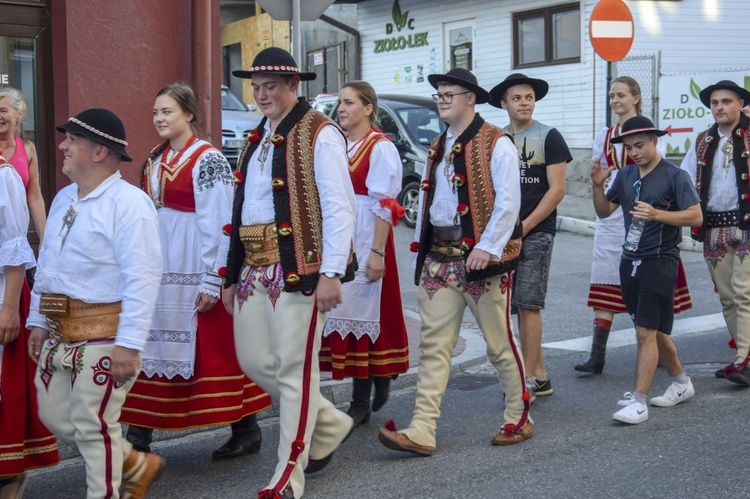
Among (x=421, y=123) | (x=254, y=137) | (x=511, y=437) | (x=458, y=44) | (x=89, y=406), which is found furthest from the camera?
(x=458, y=44)

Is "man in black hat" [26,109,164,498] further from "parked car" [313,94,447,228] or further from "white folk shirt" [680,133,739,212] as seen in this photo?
"parked car" [313,94,447,228]

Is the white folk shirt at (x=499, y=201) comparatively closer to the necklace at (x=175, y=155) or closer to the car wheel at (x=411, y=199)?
the necklace at (x=175, y=155)

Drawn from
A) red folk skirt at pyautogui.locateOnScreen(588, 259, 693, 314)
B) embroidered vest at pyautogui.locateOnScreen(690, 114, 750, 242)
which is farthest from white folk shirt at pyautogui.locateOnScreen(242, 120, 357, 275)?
embroidered vest at pyautogui.locateOnScreen(690, 114, 750, 242)

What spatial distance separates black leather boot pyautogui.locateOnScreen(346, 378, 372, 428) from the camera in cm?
626

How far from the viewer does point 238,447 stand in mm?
5652

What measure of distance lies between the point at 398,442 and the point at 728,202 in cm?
319

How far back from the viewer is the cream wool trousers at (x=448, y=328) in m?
5.58

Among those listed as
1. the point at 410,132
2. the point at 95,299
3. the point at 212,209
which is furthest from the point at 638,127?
the point at 410,132

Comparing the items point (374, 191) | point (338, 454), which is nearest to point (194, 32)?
point (374, 191)

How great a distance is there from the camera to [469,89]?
5.60 metres

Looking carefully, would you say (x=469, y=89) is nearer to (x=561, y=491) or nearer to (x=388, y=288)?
(x=388, y=288)

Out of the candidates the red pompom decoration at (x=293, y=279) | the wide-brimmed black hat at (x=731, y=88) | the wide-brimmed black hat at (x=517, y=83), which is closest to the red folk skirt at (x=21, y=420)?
the red pompom decoration at (x=293, y=279)

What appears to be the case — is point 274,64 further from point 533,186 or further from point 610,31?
point 610,31

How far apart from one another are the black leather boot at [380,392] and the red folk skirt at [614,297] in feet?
6.32
